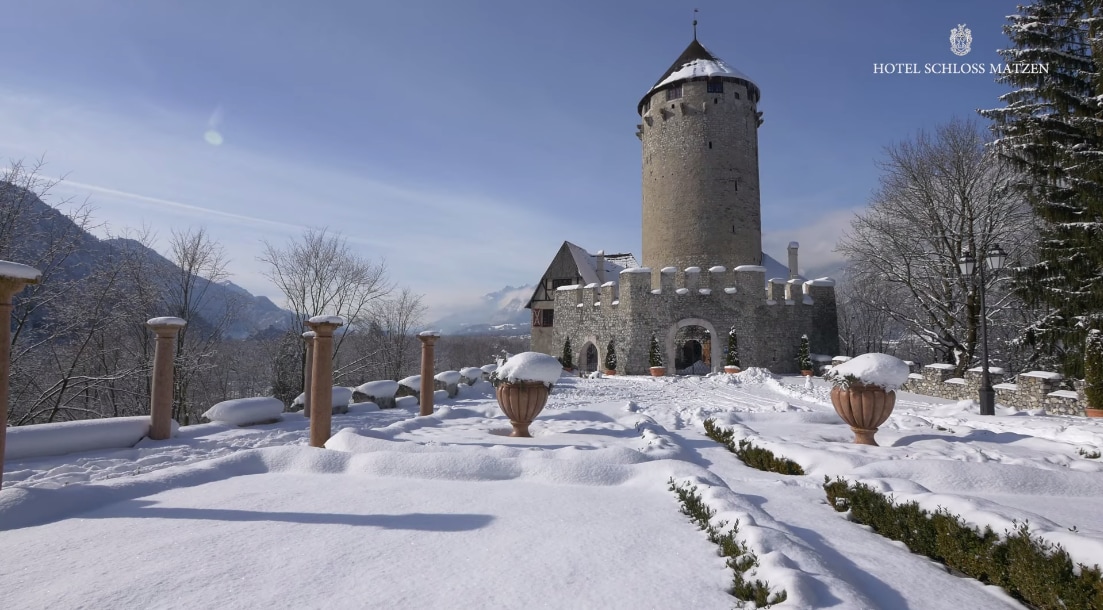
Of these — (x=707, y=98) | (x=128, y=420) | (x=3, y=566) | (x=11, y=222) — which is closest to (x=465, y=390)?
(x=128, y=420)

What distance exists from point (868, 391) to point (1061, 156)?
35.1 feet

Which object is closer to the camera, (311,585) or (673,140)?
(311,585)

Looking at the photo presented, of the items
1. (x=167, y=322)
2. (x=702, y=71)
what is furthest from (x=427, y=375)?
(x=702, y=71)

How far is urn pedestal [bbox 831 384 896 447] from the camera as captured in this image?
760cm

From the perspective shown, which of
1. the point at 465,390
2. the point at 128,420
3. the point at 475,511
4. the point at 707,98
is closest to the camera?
the point at 475,511

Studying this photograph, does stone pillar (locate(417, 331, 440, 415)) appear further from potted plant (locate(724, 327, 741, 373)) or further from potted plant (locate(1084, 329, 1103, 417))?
potted plant (locate(724, 327, 741, 373))

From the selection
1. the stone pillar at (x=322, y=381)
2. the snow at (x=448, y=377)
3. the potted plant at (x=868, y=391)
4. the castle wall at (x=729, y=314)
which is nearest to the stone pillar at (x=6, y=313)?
the stone pillar at (x=322, y=381)

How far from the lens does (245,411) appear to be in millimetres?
9867

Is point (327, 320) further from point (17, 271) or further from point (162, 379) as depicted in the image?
point (17, 271)

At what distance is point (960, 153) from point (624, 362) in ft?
50.4

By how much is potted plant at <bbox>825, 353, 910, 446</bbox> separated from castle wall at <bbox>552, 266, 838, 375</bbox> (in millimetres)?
16167

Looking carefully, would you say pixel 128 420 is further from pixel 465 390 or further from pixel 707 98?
pixel 707 98

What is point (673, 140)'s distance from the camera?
28562 mm

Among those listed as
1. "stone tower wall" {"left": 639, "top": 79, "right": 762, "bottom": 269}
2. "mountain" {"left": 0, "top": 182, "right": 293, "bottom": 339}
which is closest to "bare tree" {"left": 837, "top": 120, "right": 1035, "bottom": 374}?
"stone tower wall" {"left": 639, "top": 79, "right": 762, "bottom": 269}
